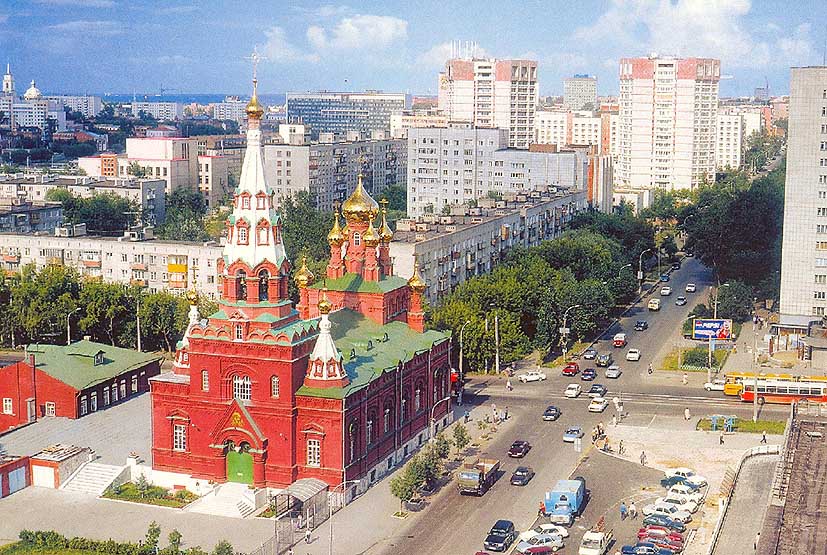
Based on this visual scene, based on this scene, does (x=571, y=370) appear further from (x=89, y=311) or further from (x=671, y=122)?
(x=671, y=122)

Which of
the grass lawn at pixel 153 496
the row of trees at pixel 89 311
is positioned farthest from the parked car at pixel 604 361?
the grass lawn at pixel 153 496

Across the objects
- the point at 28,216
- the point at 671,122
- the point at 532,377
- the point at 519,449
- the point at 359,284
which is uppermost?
the point at 671,122

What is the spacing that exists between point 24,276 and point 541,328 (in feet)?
110

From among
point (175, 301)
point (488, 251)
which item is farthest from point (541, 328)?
point (175, 301)

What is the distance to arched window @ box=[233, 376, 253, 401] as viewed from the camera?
46938 millimetres

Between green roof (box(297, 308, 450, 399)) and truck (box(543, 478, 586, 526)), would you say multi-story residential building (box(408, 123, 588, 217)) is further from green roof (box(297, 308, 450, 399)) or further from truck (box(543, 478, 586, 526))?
truck (box(543, 478, 586, 526))

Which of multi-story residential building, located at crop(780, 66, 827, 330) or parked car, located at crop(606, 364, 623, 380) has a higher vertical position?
multi-story residential building, located at crop(780, 66, 827, 330)

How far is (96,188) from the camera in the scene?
394 feet

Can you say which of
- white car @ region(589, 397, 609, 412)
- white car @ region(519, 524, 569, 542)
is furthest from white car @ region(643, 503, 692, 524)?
white car @ region(589, 397, 609, 412)

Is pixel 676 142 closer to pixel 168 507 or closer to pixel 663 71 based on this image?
pixel 663 71

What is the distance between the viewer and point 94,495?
155ft

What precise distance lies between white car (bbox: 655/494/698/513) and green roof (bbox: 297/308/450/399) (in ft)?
42.1

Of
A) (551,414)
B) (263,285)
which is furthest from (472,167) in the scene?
(263,285)

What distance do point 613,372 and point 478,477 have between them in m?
24.2
